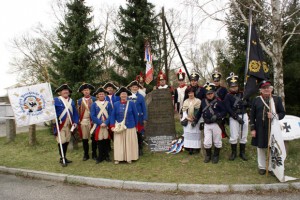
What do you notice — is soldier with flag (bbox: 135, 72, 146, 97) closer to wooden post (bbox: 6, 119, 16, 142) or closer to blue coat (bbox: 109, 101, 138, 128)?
blue coat (bbox: 109, 101, 138, 128)

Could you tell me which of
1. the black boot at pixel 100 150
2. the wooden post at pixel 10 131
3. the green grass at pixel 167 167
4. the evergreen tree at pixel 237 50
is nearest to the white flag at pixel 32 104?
the green grass at pixel 167 167

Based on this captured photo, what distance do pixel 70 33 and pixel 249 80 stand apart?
37.4 feet

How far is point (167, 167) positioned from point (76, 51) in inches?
388

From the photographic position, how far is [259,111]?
5988 mm

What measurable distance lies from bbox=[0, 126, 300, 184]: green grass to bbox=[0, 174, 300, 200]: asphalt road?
1.68 feet

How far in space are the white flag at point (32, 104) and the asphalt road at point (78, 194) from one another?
5.42 ft

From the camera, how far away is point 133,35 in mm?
18188

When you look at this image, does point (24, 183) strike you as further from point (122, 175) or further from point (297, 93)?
point (297, 93)

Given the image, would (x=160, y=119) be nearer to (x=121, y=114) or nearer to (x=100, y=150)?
(x=121, y=114)

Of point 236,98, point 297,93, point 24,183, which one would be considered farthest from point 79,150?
point 297,93

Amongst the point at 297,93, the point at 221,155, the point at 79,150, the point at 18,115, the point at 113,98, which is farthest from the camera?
the point at 297,93

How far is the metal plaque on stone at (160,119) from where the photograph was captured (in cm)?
854

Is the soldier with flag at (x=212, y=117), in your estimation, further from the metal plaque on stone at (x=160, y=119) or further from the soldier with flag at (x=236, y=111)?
the metal plaque on stone at (x=160, y=119)

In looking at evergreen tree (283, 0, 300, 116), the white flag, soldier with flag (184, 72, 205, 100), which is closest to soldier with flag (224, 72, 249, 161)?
soldier with flag (184, 72, 205, 100)
